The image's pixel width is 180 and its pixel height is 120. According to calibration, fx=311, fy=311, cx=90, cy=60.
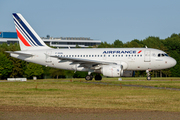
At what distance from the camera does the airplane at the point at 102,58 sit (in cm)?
4252

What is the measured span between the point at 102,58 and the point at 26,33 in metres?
12.8

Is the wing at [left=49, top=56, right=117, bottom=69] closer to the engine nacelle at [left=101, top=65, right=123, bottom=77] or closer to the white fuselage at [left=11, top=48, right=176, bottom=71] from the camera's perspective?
the white fuselage at [left=11, top=48, right=176, bottom=71]

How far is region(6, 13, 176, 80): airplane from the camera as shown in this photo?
4252cm

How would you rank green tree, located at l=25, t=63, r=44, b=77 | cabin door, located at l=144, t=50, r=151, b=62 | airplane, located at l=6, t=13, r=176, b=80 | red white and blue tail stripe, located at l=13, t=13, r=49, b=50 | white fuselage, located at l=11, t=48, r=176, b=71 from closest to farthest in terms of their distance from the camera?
airplane, located at l=6, t=13, r=176, b=80, cabin door, located at l=144, t=50, r=151, b=62, white fuselage, located at l=11, t=48, r=176, b=71, red white and blue tail stripe, located at l=13, t=13, r=49, b=50, green tree, located at l=25, t=63, r=44, b=77

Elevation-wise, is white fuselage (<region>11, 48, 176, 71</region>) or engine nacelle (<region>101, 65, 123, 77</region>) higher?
white fuselage (<region>11, 48, 176, 71</region>)

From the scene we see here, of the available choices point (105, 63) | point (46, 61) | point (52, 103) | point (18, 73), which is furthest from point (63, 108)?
point (18, 73)

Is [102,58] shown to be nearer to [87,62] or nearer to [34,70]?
[87,62]

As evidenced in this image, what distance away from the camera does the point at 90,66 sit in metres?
43.7

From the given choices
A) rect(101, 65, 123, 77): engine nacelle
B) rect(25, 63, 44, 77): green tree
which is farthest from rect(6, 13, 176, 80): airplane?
rect(25, 63, 44, 77): green tree

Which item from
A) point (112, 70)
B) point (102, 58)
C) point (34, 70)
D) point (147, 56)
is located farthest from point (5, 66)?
point (147, 56)

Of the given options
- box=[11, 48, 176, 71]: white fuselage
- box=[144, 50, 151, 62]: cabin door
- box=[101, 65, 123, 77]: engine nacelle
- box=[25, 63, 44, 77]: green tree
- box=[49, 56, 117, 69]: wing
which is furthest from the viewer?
box=[25, 63, 44, 77]: green tree

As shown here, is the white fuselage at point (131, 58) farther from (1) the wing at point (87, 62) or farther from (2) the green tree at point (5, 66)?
(2) the green tree at point (5, 66)

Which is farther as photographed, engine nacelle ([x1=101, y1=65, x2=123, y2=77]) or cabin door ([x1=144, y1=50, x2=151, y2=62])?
cabin door ([x1=144, y1=50, x2=151, y2=62])

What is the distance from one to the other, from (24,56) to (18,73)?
4632 centimetres
